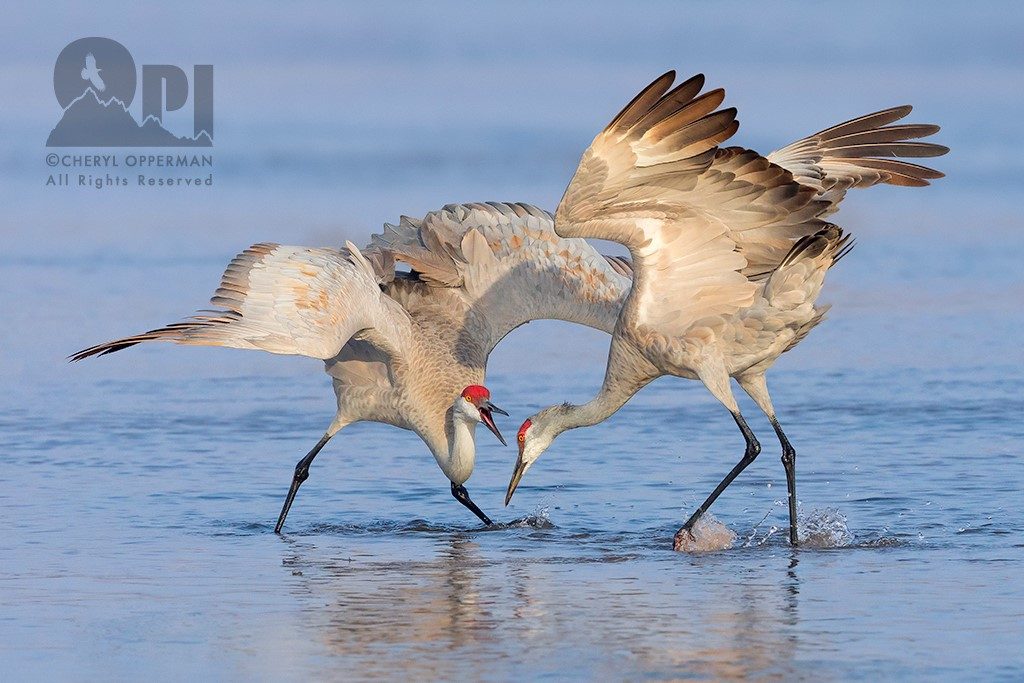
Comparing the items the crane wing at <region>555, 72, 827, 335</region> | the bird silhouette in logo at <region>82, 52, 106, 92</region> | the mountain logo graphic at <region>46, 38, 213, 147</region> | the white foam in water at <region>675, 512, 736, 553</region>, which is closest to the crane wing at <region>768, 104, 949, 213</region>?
the crane wing at <region>555, 72, 827, 335</region>

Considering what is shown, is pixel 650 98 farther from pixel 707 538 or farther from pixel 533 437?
pixel 533 437

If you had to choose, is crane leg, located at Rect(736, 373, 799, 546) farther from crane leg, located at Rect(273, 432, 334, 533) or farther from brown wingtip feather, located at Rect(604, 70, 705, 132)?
crane leg, located at Rect(273, 432, 334, 533)

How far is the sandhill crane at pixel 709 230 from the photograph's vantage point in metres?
7.80

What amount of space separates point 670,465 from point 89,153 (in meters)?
12.1

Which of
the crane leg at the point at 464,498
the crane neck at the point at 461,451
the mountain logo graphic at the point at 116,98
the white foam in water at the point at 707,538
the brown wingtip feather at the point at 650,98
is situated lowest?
the white foam in water at the point at 707,538

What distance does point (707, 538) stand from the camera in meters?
8.55


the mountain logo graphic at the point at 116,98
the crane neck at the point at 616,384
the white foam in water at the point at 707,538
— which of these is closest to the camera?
the white foam in water at the point at 707,538

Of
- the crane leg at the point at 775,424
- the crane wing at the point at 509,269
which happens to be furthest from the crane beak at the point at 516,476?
the crane leg at the point at 775,424

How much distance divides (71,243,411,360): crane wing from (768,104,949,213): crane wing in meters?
2.14

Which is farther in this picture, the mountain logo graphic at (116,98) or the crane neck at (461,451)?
the mountain logo graphic at (116,98)

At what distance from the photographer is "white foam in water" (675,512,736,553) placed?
27.9 ft

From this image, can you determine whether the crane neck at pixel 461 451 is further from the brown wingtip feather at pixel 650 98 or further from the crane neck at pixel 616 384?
the brown wingtip feather at pixel 650 98

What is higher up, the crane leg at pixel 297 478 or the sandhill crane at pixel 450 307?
the sandhill crane at pixel 450 307

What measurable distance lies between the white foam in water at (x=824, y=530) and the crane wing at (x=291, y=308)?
2.20 meters
